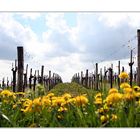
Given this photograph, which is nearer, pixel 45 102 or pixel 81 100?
pixel 81 100

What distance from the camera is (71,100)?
10.2ft

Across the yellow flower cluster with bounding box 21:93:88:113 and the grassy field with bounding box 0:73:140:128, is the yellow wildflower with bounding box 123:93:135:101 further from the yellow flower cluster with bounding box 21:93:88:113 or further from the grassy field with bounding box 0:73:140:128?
the yellow flower cluster with bounding box 21:93:88:113

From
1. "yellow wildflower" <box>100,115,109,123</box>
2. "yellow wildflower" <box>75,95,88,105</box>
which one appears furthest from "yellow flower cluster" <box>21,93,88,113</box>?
"yellow wildflower" <box>100,115,109,123</box>

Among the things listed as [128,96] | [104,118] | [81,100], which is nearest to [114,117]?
[104,118]

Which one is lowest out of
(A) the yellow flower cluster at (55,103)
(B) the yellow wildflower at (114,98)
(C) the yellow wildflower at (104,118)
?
(C) the yellow wildflower at (104,118)

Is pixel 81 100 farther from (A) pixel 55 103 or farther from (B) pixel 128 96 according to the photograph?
(B) pixel 128 96

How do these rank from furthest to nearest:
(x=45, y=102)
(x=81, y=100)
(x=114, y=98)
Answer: (x=45, y=102) → (x=81, y=100) → (x=114, y=98)

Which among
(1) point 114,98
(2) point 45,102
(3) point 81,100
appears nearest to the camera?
(1) point 114,98

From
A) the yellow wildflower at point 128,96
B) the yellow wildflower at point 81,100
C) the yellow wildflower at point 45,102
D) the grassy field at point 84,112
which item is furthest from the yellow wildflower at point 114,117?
the yellow wildflower at point 45,102

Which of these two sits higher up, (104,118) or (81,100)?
(81,100)

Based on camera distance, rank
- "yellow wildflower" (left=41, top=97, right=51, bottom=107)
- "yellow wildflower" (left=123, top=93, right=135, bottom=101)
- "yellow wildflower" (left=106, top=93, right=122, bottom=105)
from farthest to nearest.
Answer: "yellow wildflower" (left=41, top=97, right=51, bottom=107), "yellow wildflower" (left=123, top=93, right=135, bottom=101), "yellow wildflower" (left=106, top=93, right=122, bottom=105)

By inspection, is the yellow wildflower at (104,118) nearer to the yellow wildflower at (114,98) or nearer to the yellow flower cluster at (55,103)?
the yellow wildflower at (114,98)
